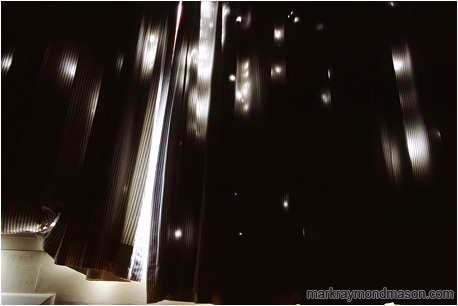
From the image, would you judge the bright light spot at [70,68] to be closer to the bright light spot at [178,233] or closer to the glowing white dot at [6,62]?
the glowing white dot at [6,62]

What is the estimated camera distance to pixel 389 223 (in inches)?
43.8

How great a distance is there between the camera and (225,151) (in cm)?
114

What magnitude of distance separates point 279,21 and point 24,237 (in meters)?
1.56

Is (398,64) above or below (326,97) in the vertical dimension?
above

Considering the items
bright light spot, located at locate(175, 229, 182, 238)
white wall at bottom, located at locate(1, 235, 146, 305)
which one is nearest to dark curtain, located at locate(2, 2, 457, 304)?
bright light spot, located at locate(175, 229, 182, 238)

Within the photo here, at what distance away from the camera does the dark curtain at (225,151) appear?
0.99 meters

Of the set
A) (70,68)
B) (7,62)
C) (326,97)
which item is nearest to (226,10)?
(326,97)

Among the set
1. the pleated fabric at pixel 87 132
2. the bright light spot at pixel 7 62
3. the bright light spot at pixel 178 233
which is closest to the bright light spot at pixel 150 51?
the pleated fabric at pixel 87 132

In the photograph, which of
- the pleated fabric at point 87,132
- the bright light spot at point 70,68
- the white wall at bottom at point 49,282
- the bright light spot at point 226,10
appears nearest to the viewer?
the pleated fabric at point 87,132

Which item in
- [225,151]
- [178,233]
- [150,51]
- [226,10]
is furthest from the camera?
[226,10]

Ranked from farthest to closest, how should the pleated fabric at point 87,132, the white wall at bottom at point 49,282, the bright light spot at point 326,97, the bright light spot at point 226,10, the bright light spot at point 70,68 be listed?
the bright light spot at point 226,10
the bright light spot at point 326,97
the bright light spot at point 70,68
the white wall at bottom at point 49,282
the pleated fabric at point 87,132

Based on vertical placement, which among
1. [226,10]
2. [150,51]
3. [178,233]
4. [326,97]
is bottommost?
[178,233]

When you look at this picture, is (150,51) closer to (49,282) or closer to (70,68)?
(70,68)

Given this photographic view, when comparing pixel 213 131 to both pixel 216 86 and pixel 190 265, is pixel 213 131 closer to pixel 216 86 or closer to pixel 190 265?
pixel 216 86
